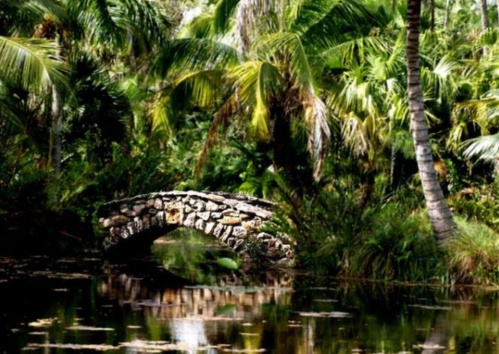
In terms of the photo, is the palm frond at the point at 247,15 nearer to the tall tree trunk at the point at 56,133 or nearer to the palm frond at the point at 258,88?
the palm frond at the point at 258,88

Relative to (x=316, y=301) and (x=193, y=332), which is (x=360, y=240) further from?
(x=193, y=332)

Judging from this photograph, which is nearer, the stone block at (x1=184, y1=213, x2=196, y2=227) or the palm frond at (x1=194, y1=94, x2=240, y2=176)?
the palm frond at (x1=194, y1=94, x2=240, y2=176)

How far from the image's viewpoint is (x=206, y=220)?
20062mm

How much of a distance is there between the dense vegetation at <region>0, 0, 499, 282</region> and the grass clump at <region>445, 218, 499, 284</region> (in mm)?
25

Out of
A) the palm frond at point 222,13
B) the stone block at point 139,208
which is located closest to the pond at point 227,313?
the stone block at point 139,208

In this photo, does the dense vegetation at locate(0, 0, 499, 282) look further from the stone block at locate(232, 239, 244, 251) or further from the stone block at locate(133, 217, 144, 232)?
the stone block at locate(232, 239, 244, 251)

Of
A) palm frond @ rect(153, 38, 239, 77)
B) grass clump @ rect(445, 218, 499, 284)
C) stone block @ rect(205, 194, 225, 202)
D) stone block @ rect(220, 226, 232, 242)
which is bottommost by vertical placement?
grass clump @ rect(445, 218, 499, 284)

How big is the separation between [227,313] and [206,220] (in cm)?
791

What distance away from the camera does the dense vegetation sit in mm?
17000

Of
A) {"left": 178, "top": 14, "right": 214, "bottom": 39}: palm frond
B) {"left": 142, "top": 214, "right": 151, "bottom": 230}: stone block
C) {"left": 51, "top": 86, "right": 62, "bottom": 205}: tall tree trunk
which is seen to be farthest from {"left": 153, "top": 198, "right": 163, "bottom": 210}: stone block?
{"left": 178, "top": 14, "right": 214, "bottom": 39}: palm frond

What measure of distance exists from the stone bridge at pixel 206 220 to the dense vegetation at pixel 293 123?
0.62 m

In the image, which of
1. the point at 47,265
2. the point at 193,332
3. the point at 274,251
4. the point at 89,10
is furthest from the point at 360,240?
the point at 89,10

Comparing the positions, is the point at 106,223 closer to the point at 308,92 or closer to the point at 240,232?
the point at 240,232

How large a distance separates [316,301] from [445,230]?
12.3 ft
